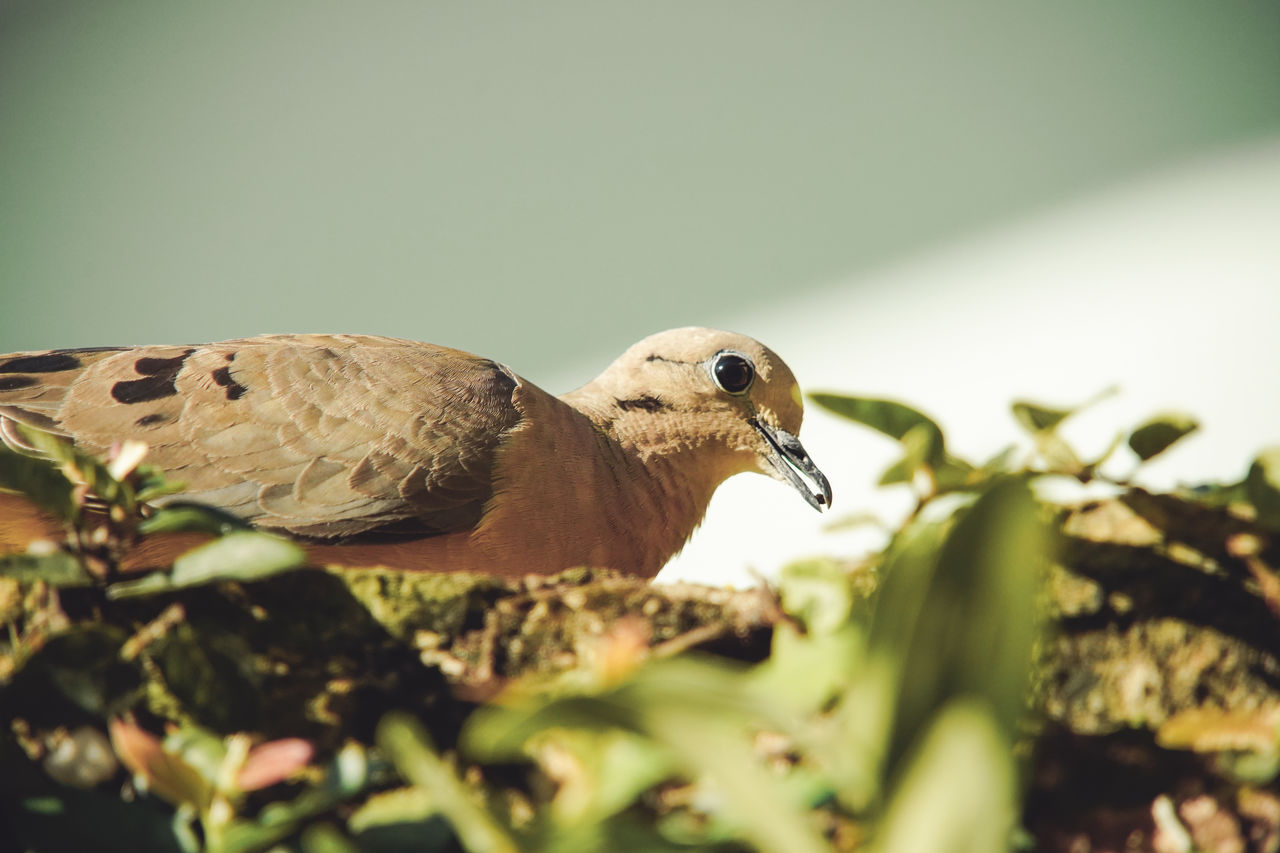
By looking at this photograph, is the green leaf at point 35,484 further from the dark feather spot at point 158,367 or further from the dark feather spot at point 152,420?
the dark feather spot at point 158,367

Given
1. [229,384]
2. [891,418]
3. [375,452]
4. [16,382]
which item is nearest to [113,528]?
[891,418]

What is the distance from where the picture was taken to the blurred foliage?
49cm

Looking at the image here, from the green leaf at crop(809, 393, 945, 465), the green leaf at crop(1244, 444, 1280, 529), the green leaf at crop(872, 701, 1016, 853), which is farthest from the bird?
the green leaf at crop(872, 701, 1016, 853)

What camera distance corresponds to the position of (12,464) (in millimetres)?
671

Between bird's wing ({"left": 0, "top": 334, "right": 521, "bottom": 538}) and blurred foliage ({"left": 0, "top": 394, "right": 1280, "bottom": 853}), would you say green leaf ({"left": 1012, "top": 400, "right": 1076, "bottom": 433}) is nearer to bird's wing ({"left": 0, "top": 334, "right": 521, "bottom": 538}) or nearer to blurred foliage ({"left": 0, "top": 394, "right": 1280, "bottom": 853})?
blurred foliage ({"left": 0, "top": 394, "right": 1280, "bottom": 853})

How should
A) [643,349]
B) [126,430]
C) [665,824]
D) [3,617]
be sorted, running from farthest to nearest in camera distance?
[643,349] → [126,430] → [3,617] → [665,824]

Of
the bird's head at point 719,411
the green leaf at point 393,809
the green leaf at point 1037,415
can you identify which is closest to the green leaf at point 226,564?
the green leaf at point 393,809

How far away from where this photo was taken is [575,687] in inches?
23.7

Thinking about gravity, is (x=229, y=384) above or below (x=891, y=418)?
below

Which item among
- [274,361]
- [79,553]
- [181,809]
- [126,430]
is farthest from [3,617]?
[274,361]

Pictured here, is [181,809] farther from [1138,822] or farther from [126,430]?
[126,430]

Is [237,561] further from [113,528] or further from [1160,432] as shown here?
[1160,432]

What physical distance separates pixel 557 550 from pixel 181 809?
2.95ft

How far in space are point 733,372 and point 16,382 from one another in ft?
3.54
